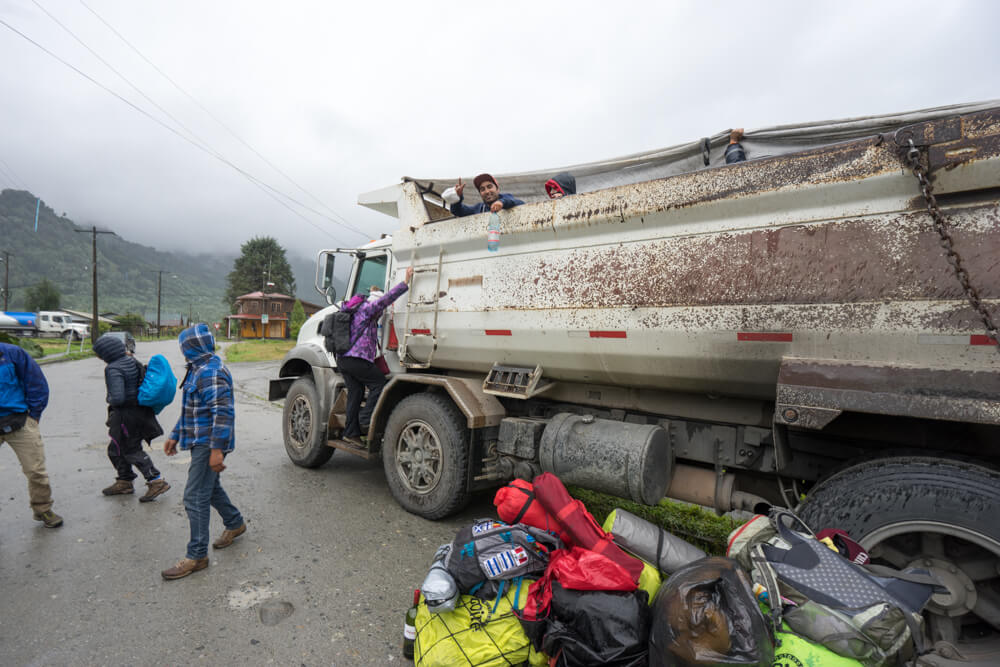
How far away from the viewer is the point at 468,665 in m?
2.06

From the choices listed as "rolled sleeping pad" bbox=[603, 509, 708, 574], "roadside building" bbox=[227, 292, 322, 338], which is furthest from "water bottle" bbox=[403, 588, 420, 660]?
"roadside building" bbox=[227, 292, 322, 338]

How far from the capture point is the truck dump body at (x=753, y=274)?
2.04 m

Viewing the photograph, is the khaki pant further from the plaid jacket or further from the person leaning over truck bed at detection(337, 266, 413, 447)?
the person leaning over truck bed at detection(337, 266, 413, 447)

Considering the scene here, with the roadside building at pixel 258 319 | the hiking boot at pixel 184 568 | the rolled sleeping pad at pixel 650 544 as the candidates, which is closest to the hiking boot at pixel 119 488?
the hiking boot at pixel 184 568

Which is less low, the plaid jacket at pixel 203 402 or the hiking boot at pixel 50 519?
→ the plaid jacket at pixel 203 402

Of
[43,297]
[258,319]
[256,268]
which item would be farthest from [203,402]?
[43,297]

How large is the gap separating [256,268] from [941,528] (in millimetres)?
70041

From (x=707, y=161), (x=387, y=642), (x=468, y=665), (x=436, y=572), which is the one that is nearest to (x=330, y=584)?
(x=387, y=642)

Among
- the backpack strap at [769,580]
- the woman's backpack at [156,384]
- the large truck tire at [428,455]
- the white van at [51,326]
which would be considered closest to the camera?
the backpack strap at [769,580]

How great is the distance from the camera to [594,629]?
6.55ft

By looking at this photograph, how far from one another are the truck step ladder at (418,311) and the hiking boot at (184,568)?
2064 millimetres

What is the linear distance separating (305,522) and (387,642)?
1764 millimetres

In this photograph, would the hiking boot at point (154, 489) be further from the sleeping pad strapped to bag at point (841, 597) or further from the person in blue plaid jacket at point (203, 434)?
the sleeping pad strapped to bag at point (841, 597)

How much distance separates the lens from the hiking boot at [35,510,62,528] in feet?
12.0
